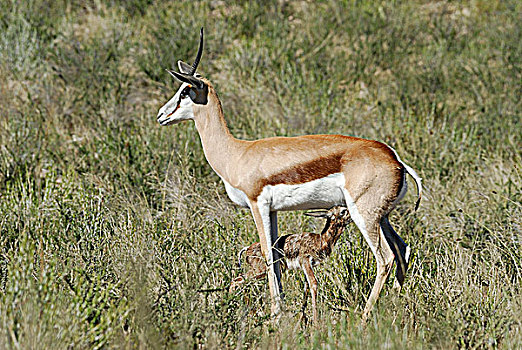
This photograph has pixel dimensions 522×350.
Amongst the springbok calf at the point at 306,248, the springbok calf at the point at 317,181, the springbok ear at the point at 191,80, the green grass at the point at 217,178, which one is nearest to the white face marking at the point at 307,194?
the springbok calf at the point at 317,181

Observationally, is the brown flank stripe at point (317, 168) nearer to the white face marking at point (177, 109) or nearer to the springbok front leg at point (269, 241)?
the springbok front leg at point (269, 241)

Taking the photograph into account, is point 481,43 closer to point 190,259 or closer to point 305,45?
point 305,45

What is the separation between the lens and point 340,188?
3.88 meters

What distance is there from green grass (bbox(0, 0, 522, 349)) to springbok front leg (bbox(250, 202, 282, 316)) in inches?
3.9

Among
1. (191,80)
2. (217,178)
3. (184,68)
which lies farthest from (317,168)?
(217,178)

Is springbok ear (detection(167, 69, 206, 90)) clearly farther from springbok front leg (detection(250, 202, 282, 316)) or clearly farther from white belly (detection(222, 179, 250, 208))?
springbok front leg (detection(250, 202, 282, 316))

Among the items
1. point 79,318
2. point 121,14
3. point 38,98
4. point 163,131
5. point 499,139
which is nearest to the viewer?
point 79,318

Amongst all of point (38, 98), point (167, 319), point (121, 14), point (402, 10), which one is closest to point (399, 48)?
point (402, 10)

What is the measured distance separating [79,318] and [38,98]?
6.11 metres

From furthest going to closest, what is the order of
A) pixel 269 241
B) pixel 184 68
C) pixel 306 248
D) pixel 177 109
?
1. pixel 184 68
2. pixel 177 109
3. pixel 306 248
4. pixel 269 241

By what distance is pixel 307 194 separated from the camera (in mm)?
3895

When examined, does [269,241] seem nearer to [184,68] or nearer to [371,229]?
[371,229]

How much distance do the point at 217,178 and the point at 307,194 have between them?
10.9 feet

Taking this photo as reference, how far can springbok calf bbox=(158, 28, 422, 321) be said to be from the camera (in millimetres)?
3805
